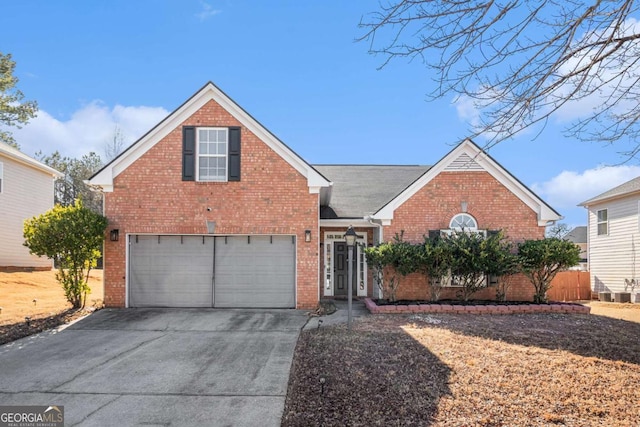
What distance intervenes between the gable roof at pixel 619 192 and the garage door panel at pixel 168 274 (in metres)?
17.1

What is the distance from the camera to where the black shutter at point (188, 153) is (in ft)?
42.4

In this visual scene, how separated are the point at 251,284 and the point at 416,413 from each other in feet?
27.0

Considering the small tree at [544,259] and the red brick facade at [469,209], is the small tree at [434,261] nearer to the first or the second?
the red brick facade at [469,209]

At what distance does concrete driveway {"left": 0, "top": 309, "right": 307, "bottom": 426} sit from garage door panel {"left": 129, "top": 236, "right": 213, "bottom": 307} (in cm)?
157

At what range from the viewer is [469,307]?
1248cm

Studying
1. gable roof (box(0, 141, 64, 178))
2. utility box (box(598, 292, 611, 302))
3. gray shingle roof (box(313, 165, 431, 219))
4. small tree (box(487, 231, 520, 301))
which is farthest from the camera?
gable roof (box(0, 141, 64, 178))

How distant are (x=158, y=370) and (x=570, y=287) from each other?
19.4m

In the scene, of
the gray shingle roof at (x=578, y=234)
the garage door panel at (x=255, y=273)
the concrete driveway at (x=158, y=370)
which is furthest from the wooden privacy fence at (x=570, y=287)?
the gray shingle roof at (x=578, y=234)

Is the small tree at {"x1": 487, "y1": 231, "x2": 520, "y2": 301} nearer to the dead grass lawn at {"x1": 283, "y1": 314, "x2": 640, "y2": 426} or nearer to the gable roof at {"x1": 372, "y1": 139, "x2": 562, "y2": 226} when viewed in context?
the gable roof at {"x1": 372, "y1": 139, "x2": 562, "y2": 226}

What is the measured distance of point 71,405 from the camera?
19.1 ft

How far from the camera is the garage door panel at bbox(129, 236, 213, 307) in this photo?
1293 cm

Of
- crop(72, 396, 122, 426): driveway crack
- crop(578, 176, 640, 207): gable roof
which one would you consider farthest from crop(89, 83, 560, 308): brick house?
crop(578, 176, 640, 207): gable roof

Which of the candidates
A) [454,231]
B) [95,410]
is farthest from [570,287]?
[95,410]

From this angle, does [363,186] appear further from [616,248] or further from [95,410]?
[95,410]
